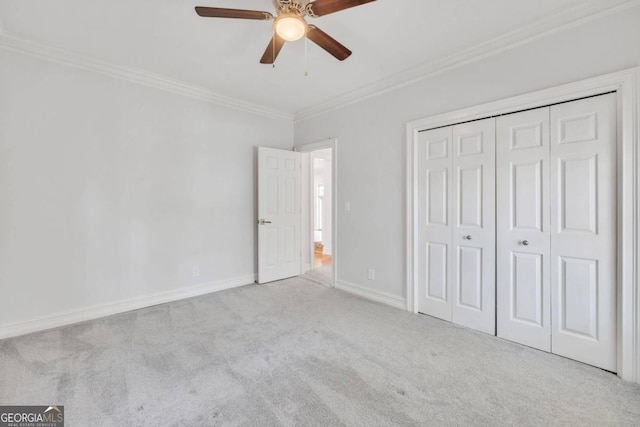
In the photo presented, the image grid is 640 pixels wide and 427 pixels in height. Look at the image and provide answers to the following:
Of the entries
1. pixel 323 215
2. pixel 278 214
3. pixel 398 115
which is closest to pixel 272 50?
pixel 398 115

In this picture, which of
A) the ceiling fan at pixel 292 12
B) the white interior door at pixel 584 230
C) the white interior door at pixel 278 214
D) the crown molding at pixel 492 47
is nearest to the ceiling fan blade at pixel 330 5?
the ceiling fan at pixel 292 12

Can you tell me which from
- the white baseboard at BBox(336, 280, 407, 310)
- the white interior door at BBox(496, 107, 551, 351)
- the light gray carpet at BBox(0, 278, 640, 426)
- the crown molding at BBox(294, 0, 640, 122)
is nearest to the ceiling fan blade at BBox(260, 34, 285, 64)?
the crown molding at BBox(294, 0, 640, 122)

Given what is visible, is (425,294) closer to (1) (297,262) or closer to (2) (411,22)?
(1) (297,262)

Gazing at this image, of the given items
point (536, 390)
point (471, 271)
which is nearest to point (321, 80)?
point (471, 271)

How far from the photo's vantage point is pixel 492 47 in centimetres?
242

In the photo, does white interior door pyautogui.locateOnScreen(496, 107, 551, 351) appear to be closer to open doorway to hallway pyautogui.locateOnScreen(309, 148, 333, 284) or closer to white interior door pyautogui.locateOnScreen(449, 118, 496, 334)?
white interior door pyautogui.locateOnScreen(449, 118, 496, 334)

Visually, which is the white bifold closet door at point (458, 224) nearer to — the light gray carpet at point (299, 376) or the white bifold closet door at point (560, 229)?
the white bifold closet door at point (560, 229)

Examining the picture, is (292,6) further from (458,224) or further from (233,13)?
(458,224)

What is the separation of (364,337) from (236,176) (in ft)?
8.96

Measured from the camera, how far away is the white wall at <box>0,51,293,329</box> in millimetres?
2480

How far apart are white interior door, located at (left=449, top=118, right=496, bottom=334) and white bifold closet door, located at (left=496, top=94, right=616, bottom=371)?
0.26ft

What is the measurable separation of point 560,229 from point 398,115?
1.89 meters

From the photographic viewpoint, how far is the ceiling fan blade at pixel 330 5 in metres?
1.57

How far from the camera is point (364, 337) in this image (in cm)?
247
